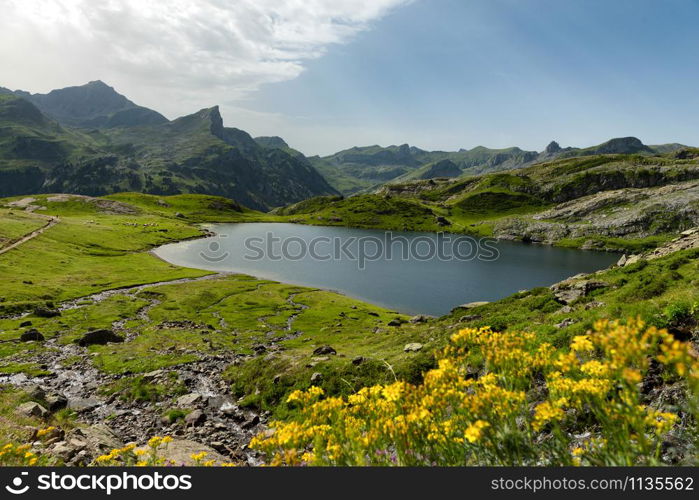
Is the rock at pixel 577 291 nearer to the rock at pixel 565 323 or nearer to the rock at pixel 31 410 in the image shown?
the rock at pixel 565 323

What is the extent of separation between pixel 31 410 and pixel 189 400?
8.23m

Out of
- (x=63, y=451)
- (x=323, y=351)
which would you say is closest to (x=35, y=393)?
(x=63, y=451)

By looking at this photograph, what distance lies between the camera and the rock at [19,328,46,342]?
39.0 metres

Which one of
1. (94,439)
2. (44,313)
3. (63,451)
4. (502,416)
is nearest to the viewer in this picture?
(502,416)

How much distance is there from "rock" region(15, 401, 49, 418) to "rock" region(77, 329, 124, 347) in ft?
78.0

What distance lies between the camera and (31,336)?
130ft

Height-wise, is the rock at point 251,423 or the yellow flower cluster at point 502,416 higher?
the yellow flower cluster at point 502,416

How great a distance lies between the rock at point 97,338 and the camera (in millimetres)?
38778

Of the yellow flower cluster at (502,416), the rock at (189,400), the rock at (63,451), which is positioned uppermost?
the yellow flower cluster at (502,416)

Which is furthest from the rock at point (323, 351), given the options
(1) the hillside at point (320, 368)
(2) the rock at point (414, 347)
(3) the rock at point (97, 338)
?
(3) the rock at point (97, 338)

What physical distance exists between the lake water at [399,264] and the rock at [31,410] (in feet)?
202

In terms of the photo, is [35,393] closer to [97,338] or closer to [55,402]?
[55,402]
